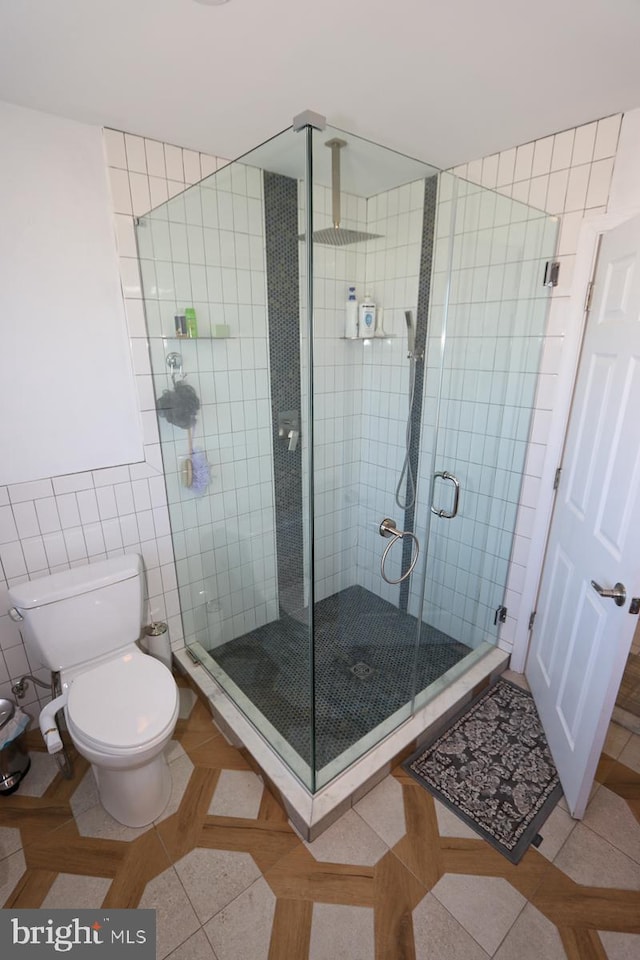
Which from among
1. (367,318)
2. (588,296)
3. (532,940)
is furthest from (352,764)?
(588,296)

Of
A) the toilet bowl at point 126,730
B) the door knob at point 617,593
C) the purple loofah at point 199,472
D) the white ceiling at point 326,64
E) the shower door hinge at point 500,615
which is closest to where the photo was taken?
the white ceiling at point 326,64

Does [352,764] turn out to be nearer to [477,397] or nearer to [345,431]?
[345,431]

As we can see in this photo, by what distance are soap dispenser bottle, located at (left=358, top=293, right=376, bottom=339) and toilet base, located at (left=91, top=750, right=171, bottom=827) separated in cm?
195

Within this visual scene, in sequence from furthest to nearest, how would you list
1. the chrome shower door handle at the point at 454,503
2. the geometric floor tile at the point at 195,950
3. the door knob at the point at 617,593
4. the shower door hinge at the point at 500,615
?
the shower door hinge at the point at 500,615 < the chrome shower door handle at the point at 454,503 < the door knob at the point at 617,593 < the geometric floor tile at the point at 195,950

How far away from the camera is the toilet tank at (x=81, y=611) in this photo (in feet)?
5.45

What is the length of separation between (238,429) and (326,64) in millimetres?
1311

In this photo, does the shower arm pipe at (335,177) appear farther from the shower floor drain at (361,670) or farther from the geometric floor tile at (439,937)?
the geometric floor tile at (439,937)

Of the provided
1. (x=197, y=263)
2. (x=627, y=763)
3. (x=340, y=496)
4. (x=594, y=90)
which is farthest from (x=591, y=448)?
(x=197, y=263)

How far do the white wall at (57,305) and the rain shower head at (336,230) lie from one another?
90 cm

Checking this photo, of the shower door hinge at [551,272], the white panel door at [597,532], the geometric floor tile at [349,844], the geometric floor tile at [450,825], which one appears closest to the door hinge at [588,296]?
the white panel door at [597,532]

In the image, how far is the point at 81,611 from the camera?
5.72 ft

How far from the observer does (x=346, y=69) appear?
1303 millimetres

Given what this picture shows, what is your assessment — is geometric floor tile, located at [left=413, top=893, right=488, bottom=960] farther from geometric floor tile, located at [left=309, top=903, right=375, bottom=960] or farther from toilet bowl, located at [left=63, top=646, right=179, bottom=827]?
toilet bowl, located at [left=63, top=646, right=179, bottom=827]

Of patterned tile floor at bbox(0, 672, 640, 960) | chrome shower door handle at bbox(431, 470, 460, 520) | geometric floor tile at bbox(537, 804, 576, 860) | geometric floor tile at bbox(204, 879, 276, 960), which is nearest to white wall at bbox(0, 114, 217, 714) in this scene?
patterned tile floor at bbox(0, 672, 640, 960)
